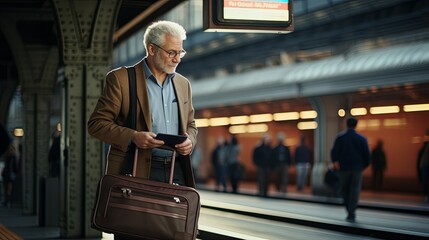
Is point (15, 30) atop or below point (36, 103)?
atop

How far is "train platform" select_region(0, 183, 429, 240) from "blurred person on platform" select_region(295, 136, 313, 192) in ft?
6.44

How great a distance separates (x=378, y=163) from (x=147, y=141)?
64.8 ft

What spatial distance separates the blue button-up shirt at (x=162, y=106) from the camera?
4.90 metres

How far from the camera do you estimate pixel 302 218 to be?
665 inches

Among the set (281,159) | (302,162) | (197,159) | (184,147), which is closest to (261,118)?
(281,159)

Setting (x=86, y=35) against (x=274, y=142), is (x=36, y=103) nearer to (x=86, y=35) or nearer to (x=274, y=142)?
(x=86, y=35)

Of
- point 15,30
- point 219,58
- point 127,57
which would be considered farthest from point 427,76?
point 127,57

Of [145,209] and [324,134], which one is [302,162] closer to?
[324,134]

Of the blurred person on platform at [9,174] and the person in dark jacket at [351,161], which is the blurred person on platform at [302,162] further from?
the person in dark jacket at [351,161]

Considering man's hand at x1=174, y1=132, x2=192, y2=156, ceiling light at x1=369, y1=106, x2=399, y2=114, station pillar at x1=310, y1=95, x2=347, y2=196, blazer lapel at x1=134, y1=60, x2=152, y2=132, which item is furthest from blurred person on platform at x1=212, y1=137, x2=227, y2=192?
man's hand at x1=174, y1=132, x2=192, y2=156

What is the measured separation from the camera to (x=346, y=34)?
83.3 ft

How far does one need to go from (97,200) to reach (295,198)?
65.4 feet

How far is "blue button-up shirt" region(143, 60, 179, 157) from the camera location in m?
4.90

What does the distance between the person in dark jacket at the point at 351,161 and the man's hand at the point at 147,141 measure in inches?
457
